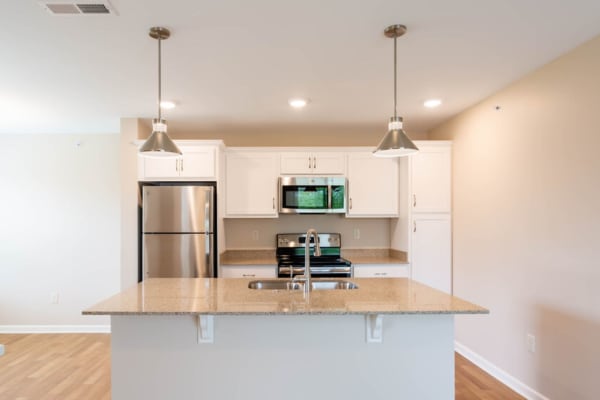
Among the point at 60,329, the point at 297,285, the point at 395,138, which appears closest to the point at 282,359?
the point at 297,285

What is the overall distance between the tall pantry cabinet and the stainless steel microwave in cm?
78

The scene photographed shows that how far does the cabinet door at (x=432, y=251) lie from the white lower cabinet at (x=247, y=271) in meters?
1.48

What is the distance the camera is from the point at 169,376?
199cm

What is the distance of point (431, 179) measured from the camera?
3.86 metres

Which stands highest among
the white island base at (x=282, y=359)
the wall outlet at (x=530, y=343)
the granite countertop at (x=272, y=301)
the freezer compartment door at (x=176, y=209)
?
the freezer compartment door at (x=176, y=209)

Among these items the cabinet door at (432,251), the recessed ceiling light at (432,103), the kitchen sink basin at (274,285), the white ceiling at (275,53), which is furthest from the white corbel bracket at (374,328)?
the recessed ceiling light at (432,103)

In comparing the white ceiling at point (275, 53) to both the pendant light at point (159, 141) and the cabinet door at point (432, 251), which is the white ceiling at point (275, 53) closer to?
the pendant light at point (159, 141)

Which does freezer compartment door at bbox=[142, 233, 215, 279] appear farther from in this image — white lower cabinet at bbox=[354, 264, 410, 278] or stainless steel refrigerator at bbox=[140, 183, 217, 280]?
white lower cabinet at bbox=[354, 264, 410, 278]

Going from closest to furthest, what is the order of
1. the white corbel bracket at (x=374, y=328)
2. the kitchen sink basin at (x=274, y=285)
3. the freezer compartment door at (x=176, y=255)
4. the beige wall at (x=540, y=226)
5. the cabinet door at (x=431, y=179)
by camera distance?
the white corbel bracket at (x=374, y=328) < the beige wall at (x=540, y=226) < the kitchen sink basin at (x=274, y=285) < the freezer compartment door at (x=176, y=255) < the cabinet door at (x=431, y=179)

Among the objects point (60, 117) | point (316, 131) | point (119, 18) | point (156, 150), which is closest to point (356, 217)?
point (316, 131)

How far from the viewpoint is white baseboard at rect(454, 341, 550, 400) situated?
2.64 m

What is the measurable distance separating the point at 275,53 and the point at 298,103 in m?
1.02

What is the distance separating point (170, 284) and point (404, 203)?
2550mm

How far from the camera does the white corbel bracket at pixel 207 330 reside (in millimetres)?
1971
